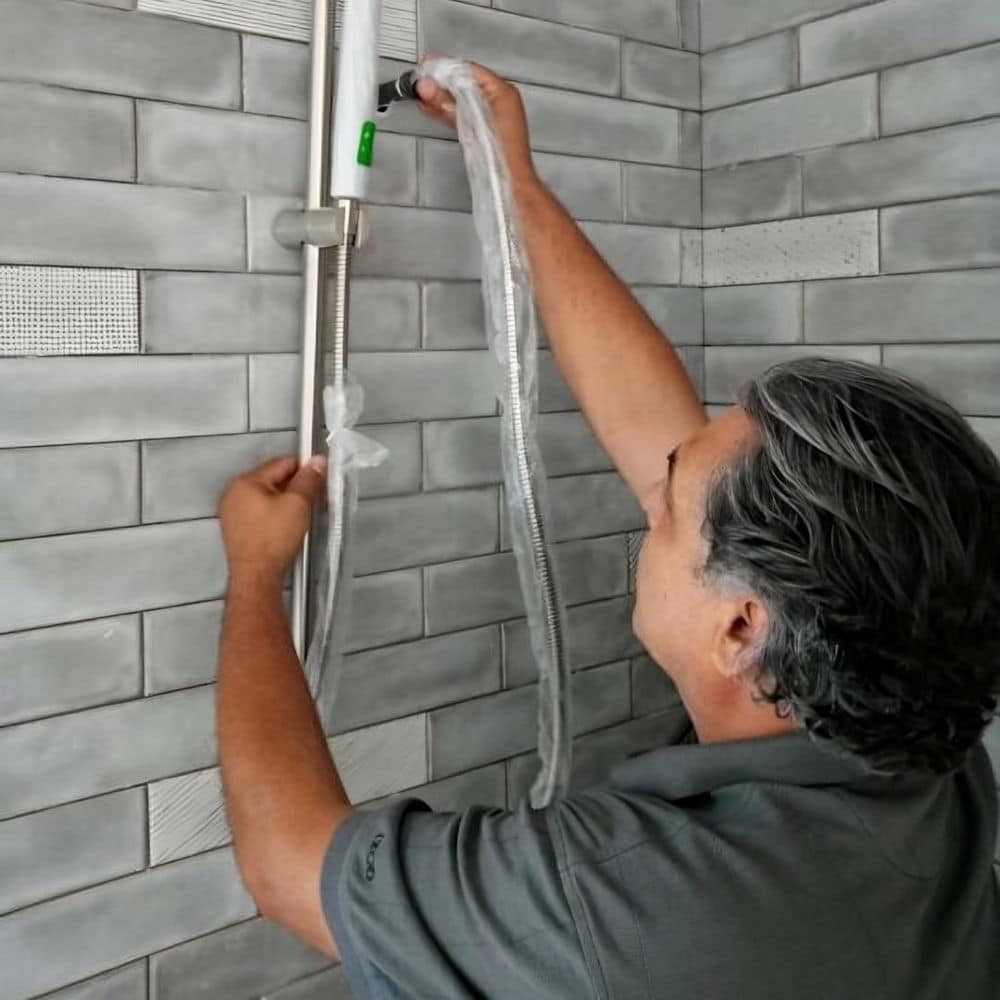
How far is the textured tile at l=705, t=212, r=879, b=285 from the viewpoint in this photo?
1428 millimetres

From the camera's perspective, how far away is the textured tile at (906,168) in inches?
51.5

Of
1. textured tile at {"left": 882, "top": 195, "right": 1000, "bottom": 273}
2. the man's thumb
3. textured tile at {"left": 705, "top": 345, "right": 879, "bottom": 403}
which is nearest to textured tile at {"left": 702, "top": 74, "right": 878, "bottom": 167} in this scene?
textured tile at {"left": 882, "top": 195, "right": 1000, "bottom": 273}

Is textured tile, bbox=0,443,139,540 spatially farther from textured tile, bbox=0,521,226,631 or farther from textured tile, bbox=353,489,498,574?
textured tile, bbox=353,489,498,574

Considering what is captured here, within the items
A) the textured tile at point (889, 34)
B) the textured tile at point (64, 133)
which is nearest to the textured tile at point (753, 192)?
the textured tile at point (889, 34)

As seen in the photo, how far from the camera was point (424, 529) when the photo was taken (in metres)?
1.31

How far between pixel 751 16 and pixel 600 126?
276 millimetres

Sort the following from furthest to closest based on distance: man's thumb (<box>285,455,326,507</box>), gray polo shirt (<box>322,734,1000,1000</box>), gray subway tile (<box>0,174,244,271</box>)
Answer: man's thumb (<box>285,455,326,507</box>), gray subway tile (<box>0,174,244,271</box>), gray polo shirt (<box>322,734,1000,1000</box>)

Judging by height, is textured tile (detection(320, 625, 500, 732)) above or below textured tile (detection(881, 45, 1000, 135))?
below

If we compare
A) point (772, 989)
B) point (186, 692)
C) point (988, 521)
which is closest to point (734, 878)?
point (772, 989)

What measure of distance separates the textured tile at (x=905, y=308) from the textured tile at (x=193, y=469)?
74 centimetres

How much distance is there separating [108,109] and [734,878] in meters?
0.85

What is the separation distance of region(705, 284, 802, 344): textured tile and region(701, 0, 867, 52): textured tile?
0.33m

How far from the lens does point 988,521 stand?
84cm

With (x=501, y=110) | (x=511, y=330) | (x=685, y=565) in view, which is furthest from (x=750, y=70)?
(x=685, y=565)
